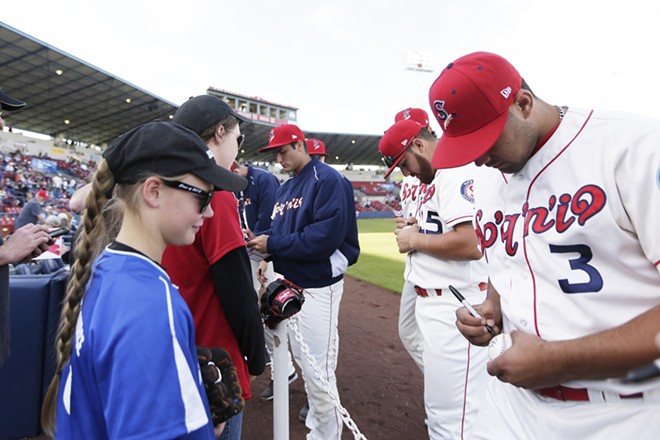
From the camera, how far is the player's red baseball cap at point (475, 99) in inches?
52.1

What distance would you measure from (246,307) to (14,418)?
275 cm

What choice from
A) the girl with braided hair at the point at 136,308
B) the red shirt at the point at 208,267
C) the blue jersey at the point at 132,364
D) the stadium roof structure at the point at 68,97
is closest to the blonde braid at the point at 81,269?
the girl with braided hair at the point at 136,308

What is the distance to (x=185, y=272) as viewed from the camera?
1.69m

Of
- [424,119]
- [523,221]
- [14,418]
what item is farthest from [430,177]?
[14,418]

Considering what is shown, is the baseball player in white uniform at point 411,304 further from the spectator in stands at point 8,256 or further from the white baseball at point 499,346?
the spectator in stands at point 8,256

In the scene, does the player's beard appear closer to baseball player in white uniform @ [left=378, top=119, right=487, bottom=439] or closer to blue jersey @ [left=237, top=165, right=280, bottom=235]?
baseball player in white uniform @ [left=378, top=119, right=487, bottom=439]

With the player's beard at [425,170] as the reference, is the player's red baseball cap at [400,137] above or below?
above

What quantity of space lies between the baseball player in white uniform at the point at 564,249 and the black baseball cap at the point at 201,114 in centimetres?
106

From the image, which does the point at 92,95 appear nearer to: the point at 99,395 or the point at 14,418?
the point at 14,418

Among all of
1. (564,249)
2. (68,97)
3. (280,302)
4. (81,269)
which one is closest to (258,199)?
(280,302)

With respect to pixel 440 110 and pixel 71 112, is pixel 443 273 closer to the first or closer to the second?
pixel 440 110

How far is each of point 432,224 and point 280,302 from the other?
1.26 metres

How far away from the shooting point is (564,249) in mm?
1244

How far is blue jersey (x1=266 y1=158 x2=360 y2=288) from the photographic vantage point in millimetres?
2889
